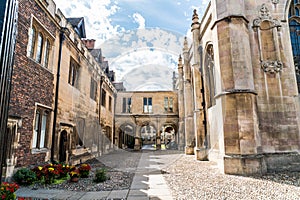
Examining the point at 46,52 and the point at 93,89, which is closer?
the point at 46,52

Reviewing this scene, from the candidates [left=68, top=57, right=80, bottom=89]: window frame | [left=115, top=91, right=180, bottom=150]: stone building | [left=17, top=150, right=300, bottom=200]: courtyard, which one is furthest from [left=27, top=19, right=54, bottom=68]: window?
[left=115, top=91, right=180, bottom=150]: stone building

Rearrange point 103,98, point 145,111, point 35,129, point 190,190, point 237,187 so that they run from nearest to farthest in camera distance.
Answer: point 190,190 < point 237,187 < point 35,129 < point 103,98 < point 145,111

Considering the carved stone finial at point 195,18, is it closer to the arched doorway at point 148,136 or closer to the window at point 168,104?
the window at point 168,104

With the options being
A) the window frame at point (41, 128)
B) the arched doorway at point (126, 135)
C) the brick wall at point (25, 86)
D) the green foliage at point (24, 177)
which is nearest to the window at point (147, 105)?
the arched doorway at point (126, 135)

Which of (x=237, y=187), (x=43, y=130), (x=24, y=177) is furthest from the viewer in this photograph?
(x=43, y=130)

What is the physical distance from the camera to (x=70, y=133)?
9.58 meters

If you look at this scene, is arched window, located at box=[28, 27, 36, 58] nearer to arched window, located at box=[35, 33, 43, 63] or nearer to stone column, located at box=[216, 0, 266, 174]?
arched window, located at box=[35, 33, 43, 63]

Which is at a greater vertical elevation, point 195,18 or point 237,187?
point 195,18

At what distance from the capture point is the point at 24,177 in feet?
17.6

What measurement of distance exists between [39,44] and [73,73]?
3.40 meters

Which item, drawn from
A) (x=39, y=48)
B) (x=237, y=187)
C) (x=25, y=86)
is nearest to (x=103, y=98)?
(x=39, y=48)

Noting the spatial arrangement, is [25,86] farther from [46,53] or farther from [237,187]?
[237,187]

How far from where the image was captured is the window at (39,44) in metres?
6.75

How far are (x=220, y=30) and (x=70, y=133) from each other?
8.58 m
